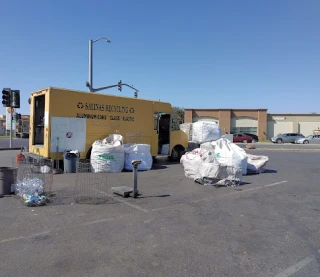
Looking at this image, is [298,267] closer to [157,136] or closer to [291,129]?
[157,136]

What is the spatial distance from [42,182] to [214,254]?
4466mm

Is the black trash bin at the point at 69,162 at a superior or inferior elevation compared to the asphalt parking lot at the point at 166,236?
superior

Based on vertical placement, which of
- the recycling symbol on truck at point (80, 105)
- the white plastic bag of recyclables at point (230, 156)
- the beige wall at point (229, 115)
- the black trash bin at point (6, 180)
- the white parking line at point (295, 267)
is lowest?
the white parking line at point (295, 267)

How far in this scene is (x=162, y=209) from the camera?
625 centimetres

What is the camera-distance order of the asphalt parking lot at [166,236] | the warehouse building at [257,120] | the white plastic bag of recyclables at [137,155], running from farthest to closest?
the warehouse building at [257,120] → the white plastic bag of recyclables at [137,155] → the asphalt parking lot at [166,236]

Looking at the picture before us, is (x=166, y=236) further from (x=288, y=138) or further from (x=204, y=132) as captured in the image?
(x=288, y=138)

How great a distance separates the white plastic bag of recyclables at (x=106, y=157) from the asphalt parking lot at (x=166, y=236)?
3.09 meters

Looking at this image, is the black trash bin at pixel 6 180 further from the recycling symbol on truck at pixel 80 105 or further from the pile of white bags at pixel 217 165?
the pile of white bags at pixel 217 165

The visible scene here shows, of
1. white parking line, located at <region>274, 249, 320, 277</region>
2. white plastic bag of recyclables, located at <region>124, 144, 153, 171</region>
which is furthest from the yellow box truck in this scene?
white parking line, located at <region>274, 249, 320, 277</region>

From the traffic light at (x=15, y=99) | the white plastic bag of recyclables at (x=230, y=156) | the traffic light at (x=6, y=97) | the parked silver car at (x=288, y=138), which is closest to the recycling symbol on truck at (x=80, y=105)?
the white plastic bag of recyclables at (x=230, y=156)

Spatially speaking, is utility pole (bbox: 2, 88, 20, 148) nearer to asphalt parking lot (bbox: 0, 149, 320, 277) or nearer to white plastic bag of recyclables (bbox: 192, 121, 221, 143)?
white plastic bag of recyclables (bbox: 192, 121, 221, 143)

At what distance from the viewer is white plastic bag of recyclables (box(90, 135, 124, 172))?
1091 centimetres

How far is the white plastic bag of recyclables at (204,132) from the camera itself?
15.2 m

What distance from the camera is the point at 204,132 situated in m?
15.2
